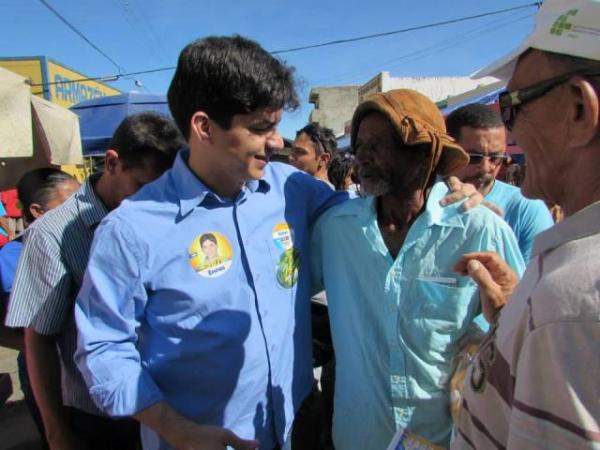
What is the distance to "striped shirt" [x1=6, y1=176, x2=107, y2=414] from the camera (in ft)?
5.30

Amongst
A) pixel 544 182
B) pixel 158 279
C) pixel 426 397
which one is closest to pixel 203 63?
pixel 158 279

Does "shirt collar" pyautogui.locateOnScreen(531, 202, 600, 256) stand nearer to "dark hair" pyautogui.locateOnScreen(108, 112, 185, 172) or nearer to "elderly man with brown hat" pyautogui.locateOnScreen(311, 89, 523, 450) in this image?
"elderly man with brown hat" pyautogui.locateOnScreen(311, 89, 523, 450)

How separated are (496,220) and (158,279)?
130 centimetres

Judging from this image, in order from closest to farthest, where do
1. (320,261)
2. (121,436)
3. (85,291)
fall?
(85,291) < (320,261) < (121,436)

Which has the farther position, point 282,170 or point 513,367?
point 282,170

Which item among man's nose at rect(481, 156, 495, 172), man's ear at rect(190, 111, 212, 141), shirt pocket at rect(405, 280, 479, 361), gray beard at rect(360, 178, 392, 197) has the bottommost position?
shirt pocket at rect(405, 280, 479, 361)

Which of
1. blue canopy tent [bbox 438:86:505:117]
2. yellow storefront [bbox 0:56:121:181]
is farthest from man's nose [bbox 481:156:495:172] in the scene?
yellow storefront [bbox 0:56:121:181]

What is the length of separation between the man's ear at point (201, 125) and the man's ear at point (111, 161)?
2.13ft

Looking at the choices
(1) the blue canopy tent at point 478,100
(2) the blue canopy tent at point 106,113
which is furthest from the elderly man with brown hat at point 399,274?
(2) the blue canopy tent at point 106,113

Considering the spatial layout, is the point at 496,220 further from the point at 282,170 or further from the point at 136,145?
the point at 136,145

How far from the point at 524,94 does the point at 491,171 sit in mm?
1992

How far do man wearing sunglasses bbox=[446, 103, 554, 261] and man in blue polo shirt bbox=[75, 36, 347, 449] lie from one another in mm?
1528

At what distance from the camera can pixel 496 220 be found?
1.58 m

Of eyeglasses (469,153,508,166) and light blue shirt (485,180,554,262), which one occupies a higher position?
eyeglasses (469,153,508,166)
